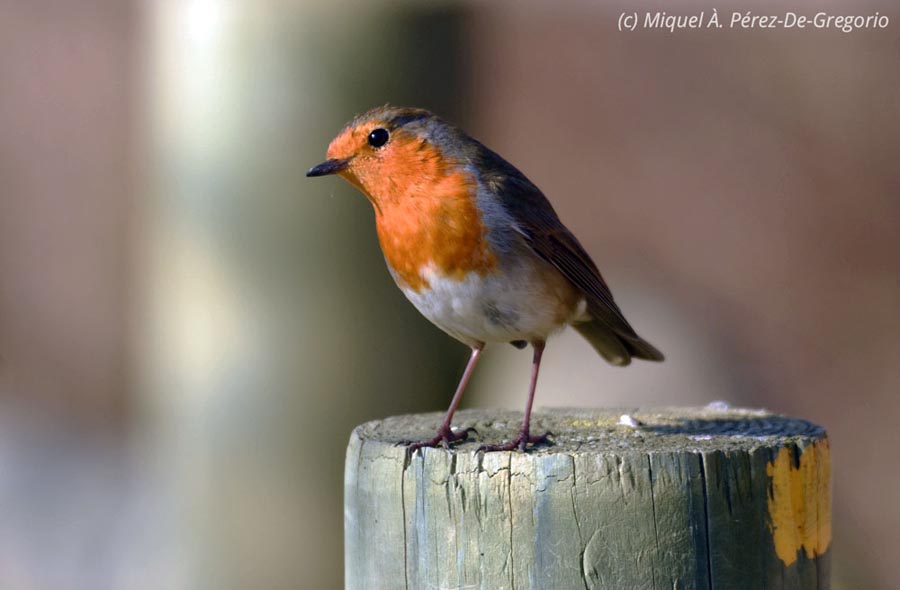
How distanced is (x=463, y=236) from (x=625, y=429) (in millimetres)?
639

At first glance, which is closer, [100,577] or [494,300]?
[494,300]

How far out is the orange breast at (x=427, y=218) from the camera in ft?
9.93

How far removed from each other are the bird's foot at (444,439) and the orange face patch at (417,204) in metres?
0.40

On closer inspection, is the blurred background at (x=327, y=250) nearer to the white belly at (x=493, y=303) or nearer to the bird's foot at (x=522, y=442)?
the white belly at (x=493, y=303)

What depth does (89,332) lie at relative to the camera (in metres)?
9.55

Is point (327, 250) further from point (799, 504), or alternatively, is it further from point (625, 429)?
point (799, 504)

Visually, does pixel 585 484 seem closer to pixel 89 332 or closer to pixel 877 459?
pixel 877 459

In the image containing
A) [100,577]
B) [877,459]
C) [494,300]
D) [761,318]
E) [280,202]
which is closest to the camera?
[494,300]

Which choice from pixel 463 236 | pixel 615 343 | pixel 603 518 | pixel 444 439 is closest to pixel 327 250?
pixel 615 343

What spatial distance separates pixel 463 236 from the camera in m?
3.04

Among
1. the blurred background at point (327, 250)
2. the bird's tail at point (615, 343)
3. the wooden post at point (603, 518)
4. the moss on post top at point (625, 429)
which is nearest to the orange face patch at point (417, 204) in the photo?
the moss on post top at point (625, 429)

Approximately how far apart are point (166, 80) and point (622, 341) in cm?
192

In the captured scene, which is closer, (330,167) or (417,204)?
(417,204)

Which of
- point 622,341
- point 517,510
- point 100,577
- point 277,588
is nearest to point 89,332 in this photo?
point 100,577
